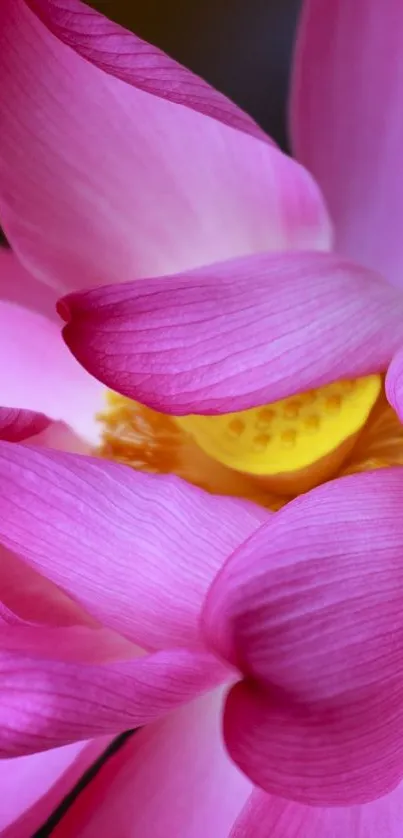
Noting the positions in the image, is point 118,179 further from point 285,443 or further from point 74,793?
point 74,793

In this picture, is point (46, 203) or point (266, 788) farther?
point (46, 203)

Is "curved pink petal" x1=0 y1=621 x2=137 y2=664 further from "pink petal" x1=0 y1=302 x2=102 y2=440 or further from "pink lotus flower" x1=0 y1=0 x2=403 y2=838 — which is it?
"pink petal" x1=0 y1=302 x2=102 y2=440

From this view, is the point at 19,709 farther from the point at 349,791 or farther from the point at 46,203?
the point at 46,203

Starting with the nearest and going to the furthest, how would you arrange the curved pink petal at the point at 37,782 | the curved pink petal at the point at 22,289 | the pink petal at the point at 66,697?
the pink petal at the point at 66,697 < the curved pink petal at the point at 37,782 < the curved pink petal at the point at 22,289

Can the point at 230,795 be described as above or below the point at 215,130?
below

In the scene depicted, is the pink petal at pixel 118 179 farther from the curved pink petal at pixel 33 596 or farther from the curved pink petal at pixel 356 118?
the curved pink petal at pixel 33 596

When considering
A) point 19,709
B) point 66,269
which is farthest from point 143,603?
point 66,269

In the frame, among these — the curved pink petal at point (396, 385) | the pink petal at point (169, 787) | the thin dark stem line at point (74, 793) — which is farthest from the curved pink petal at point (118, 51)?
the thin dark stem line at point (74, 793)
